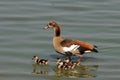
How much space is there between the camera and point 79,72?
12.2m

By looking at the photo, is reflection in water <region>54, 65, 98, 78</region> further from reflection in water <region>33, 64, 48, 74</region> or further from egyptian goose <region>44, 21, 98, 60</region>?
egyptian goose <region>44, 21, 98, 60</region>

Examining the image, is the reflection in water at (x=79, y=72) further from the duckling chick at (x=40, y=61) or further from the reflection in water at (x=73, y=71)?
the duckling chick at (x=40, y=61)

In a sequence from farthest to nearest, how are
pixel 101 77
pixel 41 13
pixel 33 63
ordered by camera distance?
pixel 41 13 → pixel 33 63 → pixel 101 77

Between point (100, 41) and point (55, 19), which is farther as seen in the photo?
point (55, 19)

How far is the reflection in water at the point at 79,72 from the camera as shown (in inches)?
471

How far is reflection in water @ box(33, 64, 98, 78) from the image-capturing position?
11984 mm

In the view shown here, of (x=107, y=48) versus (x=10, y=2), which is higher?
(x=10, y=2)

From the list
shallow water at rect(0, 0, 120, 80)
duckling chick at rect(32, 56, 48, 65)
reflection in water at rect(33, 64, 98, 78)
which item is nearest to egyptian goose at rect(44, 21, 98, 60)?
shallow water at rect(0, 0, 120, 80)

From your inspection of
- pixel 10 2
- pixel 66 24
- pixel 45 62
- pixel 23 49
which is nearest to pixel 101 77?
pixel 45 62

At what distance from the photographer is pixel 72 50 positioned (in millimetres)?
12875

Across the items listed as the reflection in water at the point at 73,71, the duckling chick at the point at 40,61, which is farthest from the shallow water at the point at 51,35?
the duckling chick at the point at 40,61

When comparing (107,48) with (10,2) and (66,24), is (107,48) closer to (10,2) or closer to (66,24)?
(66,24)

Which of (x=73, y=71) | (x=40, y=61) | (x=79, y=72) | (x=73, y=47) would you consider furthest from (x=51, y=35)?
(x=79, y=72)

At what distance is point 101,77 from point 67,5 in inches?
252
